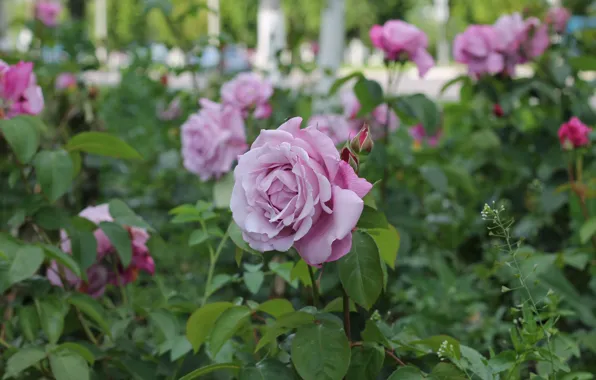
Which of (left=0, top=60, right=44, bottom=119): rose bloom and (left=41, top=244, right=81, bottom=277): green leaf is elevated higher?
(left=0, top=60, right=44, bottom=119): rose bloom

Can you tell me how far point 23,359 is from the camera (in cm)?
130

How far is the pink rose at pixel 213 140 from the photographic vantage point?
6.82 ft

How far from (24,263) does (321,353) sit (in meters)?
0.57

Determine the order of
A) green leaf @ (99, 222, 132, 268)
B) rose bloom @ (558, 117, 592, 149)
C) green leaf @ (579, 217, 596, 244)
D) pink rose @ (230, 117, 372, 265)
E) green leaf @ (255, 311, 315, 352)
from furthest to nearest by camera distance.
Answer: rose bloom @ (558, 117, 592, 149)
green leaf @ (579, 217, 596, 244)
green leaf @ (99, 222, 132, 268)
green leaf @ (255, 311, 315, 352)
pink rose @ (230, 117, 372, 265)

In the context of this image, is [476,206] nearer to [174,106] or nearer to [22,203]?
[174,106]

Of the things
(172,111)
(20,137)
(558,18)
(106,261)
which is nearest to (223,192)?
(106,261)

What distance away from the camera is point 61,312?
144 cm

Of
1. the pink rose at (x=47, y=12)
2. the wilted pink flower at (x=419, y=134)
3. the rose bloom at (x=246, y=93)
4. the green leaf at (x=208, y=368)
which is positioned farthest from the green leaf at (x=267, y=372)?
the pink rose at (x=47, y=12)

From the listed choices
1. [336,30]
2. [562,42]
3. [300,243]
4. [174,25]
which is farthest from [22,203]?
[336,30]

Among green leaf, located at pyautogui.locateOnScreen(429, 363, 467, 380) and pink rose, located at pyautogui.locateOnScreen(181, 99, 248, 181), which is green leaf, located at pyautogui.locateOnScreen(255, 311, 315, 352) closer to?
green leaf, located at pyautogui.locateOnScreen(429, 363, 467, 380)

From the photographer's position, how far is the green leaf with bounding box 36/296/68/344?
1387mm

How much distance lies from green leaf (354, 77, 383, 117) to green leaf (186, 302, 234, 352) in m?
1.11

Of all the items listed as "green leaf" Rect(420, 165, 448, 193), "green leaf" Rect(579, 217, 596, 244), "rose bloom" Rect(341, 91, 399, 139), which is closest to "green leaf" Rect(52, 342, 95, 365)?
"green leaf" Rect(579, 217, 596, 244)

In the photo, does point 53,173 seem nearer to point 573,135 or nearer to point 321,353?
point 321,353
